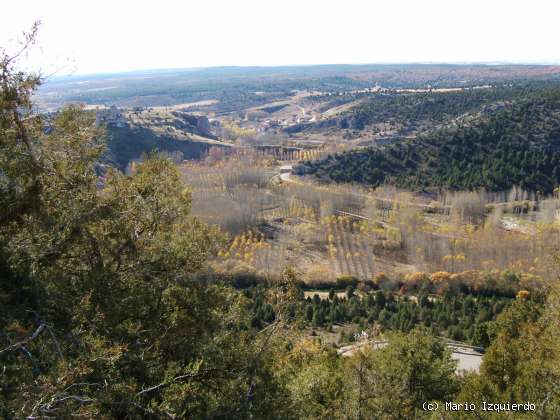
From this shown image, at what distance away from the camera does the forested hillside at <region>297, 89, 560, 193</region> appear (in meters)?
64.4

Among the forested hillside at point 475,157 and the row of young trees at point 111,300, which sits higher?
the row of young trees at point 111,300

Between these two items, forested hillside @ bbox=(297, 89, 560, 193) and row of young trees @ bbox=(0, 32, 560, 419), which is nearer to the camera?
row of young trees @ bbox=(0, 32, 560, 419)

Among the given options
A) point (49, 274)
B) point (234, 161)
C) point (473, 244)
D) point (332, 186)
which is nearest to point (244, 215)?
point (332, 186)

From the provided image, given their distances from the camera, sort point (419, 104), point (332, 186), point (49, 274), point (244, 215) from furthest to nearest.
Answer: point (419, 104) → point (332, 186) → point (244, 215) → point (49, 274)

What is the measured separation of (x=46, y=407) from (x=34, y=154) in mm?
3725

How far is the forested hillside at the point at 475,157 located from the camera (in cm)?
6444

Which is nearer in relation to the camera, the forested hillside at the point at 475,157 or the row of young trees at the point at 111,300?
the row of young trees at the point at 111,300

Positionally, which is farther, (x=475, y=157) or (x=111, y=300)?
(x=475, y=157)

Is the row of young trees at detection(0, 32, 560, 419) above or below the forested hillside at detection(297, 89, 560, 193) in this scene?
above

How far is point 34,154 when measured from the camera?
6680 mm

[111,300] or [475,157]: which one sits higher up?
[111,300]

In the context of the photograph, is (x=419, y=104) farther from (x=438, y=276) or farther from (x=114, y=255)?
(x=114, y=255)

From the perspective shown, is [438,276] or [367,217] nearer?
[438,276]

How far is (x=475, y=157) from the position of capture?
69.6m
